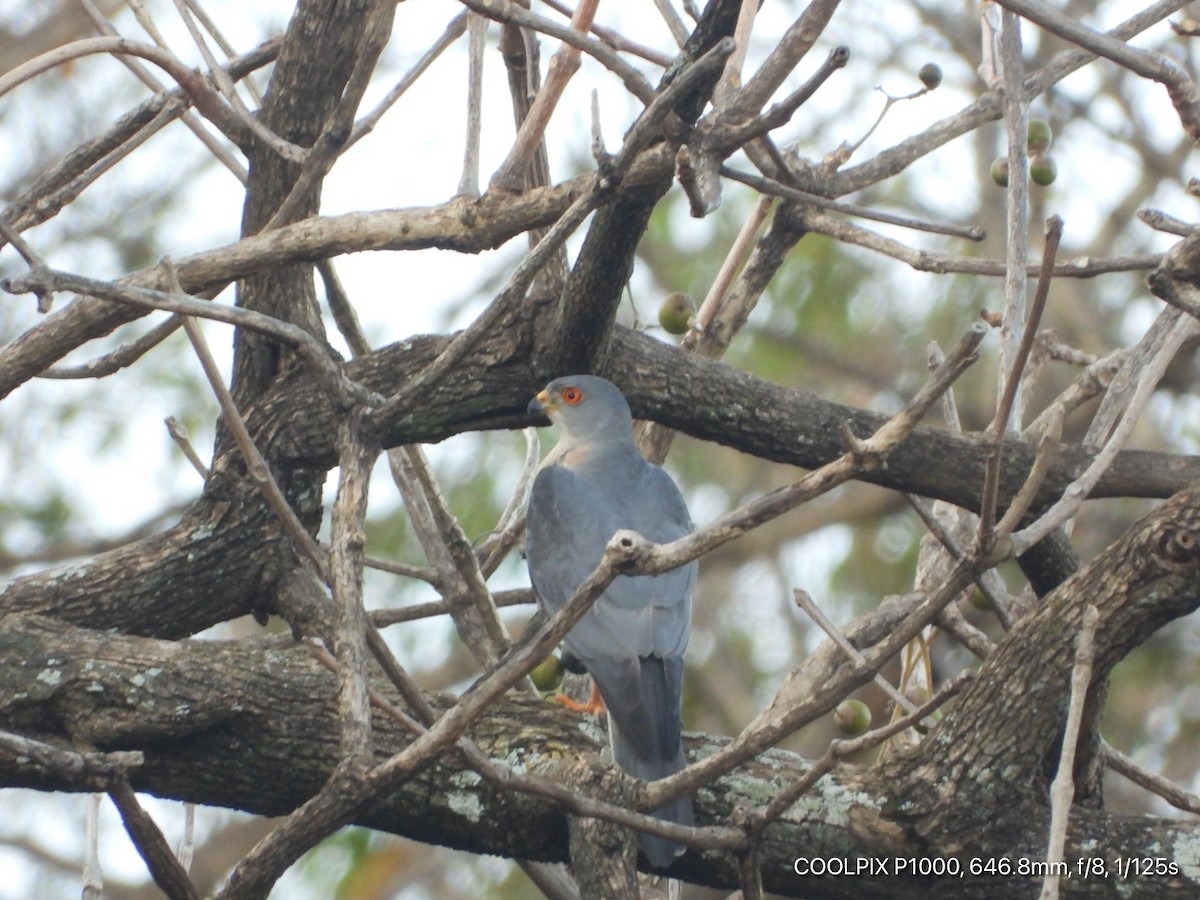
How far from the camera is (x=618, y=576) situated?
124 inches

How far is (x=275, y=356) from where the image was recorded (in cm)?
391

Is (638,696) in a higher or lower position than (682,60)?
lower

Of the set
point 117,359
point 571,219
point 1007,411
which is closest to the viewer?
point 1007,411

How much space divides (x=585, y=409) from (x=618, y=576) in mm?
1237

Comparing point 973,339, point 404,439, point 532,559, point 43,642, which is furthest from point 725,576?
point 973,339

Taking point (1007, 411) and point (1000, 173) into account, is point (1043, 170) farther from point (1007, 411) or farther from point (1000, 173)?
point (1007, 411)

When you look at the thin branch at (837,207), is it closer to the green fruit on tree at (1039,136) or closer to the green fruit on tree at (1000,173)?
the green fruit on tree at (1000,173)

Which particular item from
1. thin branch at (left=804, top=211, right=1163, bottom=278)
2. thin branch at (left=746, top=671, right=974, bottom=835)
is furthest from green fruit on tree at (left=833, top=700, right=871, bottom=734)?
thin branch at (left=804, top=211, right=1163, bottom=278)

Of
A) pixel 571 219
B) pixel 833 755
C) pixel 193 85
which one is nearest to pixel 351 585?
pixel 571 219

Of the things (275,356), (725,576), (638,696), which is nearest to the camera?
(638,696)

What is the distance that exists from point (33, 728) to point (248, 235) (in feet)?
4.97

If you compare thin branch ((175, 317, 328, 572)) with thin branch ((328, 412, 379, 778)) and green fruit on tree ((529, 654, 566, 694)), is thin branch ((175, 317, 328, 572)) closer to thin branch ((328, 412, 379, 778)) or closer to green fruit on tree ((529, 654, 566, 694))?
thin branch ((328, 412, 379, 778))

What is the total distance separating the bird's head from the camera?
3.86 meters

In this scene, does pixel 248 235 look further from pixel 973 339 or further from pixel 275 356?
pixel 973 339
